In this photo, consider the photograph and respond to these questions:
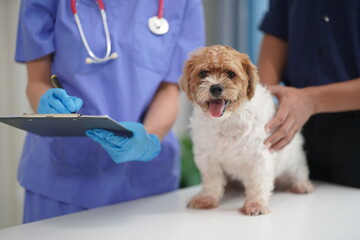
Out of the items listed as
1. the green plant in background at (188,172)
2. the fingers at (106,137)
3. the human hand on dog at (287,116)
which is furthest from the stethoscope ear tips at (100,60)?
the green plant in background at (188,172)

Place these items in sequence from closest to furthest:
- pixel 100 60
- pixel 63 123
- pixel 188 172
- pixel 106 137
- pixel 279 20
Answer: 1. pixel 63 123
2. pixel 106 137
3. pixel 100 60
4. pixel 279 20
5. pixel 188 172

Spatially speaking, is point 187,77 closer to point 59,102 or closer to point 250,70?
point 250,70

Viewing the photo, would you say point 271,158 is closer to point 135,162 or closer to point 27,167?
point 135,162

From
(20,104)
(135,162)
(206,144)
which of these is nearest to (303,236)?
(206,144)

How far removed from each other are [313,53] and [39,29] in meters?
0.94

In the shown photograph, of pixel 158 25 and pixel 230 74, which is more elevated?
pixel 158 25

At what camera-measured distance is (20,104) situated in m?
2.06

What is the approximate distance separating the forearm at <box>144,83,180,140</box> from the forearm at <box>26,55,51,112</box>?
0.35m

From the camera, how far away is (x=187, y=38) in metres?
1.31

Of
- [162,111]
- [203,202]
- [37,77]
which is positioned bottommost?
[203,202]

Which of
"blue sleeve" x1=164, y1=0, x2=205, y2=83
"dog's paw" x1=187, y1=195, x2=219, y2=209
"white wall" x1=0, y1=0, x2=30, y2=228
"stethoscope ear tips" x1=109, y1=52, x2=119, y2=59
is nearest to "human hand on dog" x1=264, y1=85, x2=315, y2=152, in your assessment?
"dog's paw" x1=187, y1=195, x2=219, y2=209

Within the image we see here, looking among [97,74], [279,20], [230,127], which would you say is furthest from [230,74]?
Answer: [279,20]

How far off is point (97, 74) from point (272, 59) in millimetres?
715

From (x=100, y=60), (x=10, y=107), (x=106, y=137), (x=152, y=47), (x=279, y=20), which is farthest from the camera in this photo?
(x=10, y=107)
